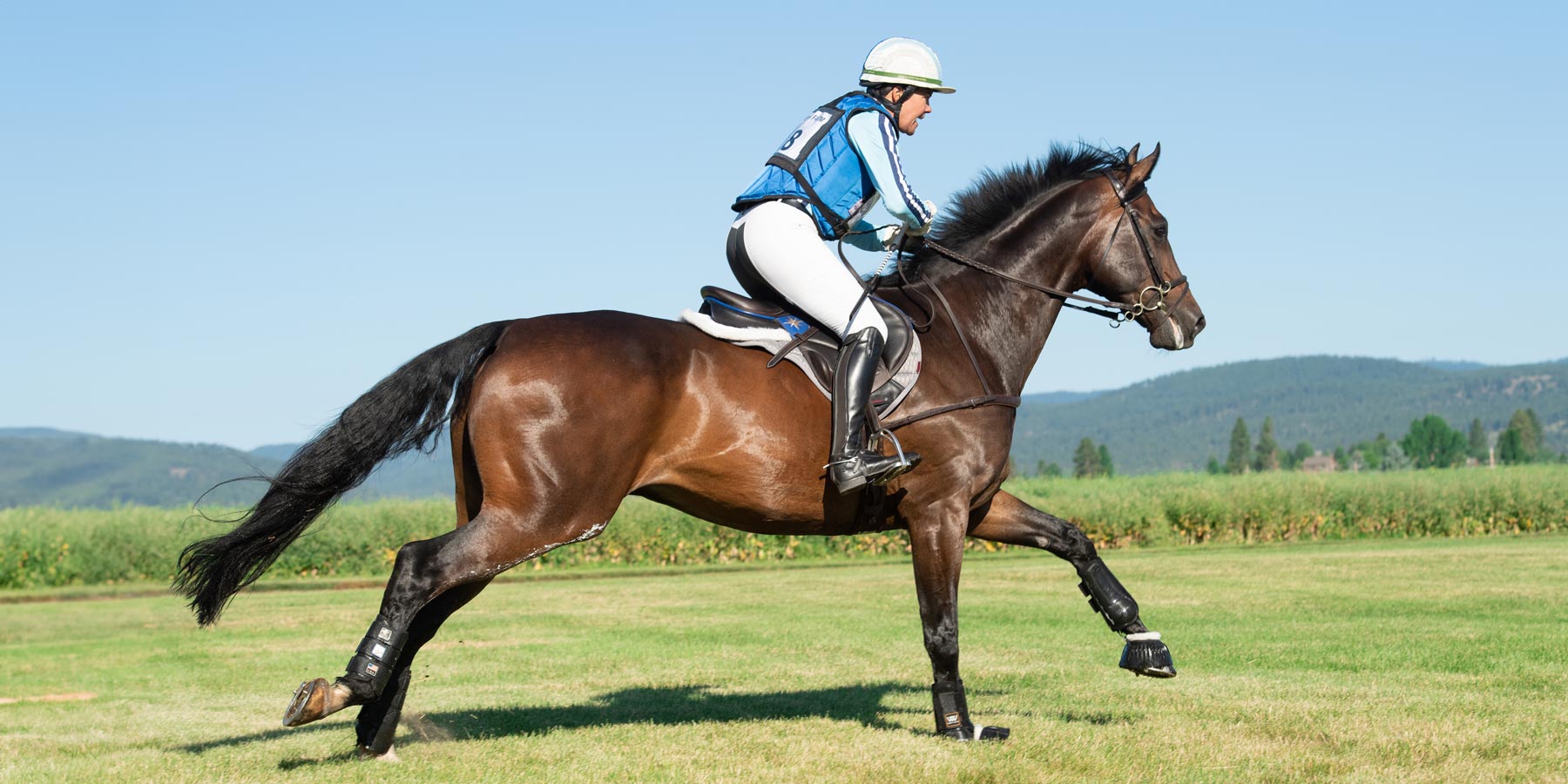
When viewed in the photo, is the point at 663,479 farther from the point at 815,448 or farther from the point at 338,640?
the point at 338,640

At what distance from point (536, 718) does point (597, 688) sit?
1688 millimetres

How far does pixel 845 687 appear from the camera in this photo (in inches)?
377

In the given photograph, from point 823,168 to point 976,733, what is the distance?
3092mm

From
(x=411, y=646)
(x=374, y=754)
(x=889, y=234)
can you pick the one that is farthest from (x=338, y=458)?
(x=889, y=234)

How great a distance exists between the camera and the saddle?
22.8ft

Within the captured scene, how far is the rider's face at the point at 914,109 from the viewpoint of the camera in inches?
285

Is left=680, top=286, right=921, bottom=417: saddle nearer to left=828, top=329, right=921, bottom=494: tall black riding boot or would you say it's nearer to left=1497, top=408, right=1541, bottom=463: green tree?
left=828, top=329, right=921, bottom=494: tall black riding boot

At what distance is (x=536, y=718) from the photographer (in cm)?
846

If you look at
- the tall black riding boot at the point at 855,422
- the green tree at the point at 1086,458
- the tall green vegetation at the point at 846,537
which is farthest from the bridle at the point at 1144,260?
the green tree at the point at 1086,458

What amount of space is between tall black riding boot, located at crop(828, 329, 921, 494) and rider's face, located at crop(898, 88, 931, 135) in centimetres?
124

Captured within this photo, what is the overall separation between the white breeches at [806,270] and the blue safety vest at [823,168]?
124mm

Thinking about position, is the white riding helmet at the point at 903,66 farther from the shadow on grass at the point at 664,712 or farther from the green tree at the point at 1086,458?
the green tree at the point at 1086,458

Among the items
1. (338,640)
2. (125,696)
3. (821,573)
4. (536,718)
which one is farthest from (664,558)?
(536,718)

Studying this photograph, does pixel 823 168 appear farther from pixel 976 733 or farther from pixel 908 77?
pixel 976 733
